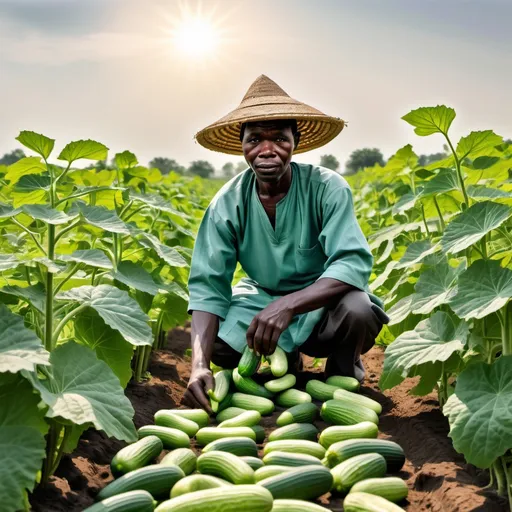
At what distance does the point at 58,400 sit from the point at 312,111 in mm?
2795

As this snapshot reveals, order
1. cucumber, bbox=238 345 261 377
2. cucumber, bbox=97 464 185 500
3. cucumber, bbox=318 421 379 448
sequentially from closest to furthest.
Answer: cucumber, bbox=97 464 185 500, cucumber, bbox=318 421 379 448, cucumber, bbox=238 345 261 377

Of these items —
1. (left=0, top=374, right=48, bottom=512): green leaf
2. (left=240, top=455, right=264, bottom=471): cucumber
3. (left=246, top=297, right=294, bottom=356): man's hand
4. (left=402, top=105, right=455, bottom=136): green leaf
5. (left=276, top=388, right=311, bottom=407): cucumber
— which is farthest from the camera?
(left=276, top=388, right=311, bottom=407): cucumber

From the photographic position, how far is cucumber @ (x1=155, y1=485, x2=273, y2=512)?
9.23 ft

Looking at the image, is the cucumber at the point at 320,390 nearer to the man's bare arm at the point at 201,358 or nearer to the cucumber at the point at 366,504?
the man's bare arm at the point at 201,358

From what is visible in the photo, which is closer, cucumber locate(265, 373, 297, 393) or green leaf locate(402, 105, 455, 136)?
green leaf locate(402, 105, 455, 136)

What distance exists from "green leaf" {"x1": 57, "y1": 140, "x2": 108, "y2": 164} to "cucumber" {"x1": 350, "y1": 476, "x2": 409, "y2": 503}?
2.03 metres

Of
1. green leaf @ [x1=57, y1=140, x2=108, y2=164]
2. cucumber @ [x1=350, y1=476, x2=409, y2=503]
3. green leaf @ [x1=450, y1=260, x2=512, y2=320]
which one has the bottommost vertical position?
cucumber @ [x1=350, y1=476, x2=409, y2=503]

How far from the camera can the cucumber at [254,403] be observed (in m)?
4.48

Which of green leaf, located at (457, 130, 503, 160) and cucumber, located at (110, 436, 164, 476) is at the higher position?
green leaf, located at (457, 130, 503, 160)

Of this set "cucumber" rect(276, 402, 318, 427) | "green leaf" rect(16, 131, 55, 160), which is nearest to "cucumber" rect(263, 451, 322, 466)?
"cucumber" rect(276, 402, 318, 427)

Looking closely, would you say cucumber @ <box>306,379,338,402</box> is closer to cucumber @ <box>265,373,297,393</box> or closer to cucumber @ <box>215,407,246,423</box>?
cucumber @ <box>265,373,297,393</box>

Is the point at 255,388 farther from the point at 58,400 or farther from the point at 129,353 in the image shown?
the point at 58,400

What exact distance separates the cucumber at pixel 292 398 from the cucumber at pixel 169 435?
0.92 meters

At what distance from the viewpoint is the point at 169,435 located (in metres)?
3.85
